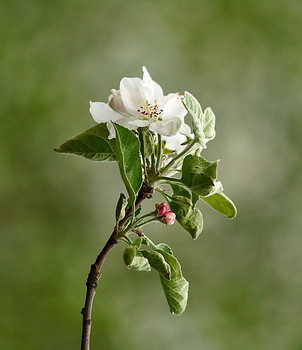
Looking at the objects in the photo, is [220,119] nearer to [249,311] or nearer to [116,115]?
[249,311]

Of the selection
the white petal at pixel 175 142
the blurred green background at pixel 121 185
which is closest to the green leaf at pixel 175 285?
the white petal at pixel 175 142

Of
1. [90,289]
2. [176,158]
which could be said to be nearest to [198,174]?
[176,158]

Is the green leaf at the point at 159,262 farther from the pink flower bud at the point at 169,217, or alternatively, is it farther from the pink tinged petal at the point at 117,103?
the pink tinged petal at the point at 117,103

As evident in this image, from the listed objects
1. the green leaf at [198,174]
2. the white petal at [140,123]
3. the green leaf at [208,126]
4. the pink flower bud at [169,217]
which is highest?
the green leaf at [208,126]

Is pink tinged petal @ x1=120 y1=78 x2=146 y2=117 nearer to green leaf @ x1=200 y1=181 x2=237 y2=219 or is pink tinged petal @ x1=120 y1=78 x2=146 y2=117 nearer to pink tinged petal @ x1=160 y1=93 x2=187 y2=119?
pink tinged petal @ x1=160 y1=93 x2=187 y2=119

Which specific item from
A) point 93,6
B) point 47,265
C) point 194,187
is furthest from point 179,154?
point 93,6
